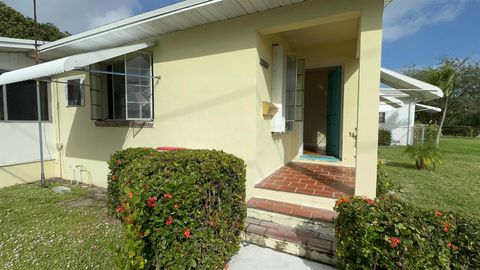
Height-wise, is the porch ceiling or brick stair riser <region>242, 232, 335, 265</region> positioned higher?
the porch ceiling

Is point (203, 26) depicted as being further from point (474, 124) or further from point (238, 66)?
point (474, 124)

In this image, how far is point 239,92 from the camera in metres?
4.14

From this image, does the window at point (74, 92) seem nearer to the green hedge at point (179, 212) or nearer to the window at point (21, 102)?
the window at point (21, 102)

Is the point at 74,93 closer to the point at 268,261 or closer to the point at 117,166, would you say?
the point at 117,166

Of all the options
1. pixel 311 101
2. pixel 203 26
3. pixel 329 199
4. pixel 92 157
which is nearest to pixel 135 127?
pixel 92 157

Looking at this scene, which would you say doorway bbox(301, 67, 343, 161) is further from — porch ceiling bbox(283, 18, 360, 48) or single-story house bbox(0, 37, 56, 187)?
single-story house bbox(0, 37, 56, 187)

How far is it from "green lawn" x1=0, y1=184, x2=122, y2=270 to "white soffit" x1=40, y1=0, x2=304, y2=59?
3.56 metres

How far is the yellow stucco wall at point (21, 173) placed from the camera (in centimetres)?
595

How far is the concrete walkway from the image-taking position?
265 cm

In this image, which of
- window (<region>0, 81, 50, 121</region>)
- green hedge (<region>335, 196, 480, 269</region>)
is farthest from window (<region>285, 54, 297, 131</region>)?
window (<region>0, 81, 50, 121</region>)

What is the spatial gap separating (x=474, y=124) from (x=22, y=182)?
4185 centimetres

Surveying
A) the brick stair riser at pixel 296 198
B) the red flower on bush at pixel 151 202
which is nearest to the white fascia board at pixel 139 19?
the red flower on bush at pixel 151 202

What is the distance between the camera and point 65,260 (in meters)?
2.72

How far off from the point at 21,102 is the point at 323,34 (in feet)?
26.8
